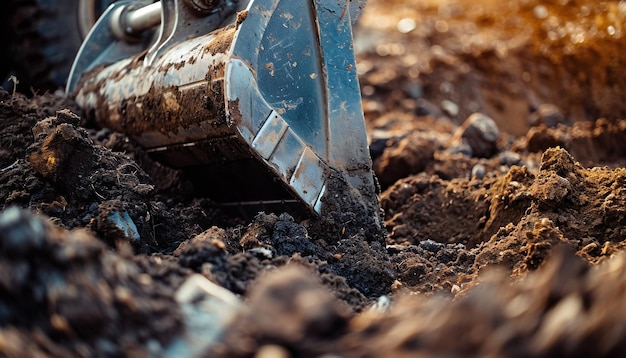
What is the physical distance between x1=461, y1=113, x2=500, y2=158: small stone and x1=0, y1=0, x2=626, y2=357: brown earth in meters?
0.02

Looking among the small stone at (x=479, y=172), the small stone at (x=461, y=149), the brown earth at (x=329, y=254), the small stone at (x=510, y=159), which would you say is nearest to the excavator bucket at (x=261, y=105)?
the brown earth at (x=329, y=254)

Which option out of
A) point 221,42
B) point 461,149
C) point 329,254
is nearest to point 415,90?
point 461,149

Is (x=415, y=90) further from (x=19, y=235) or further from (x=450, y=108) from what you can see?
(x=19, y=235)

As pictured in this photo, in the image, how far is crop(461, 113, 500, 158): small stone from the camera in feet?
15.8

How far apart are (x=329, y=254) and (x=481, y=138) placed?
8.94ft

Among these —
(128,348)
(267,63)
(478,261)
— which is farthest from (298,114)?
(128,348)

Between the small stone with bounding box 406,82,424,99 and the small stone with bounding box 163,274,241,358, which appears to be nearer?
the small stone with bounding box 163,274,241,358

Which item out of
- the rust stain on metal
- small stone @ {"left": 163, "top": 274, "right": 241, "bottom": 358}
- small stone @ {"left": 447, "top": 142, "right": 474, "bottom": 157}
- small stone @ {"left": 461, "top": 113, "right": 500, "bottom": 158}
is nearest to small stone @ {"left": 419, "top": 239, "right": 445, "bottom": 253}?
the rust stain on metal

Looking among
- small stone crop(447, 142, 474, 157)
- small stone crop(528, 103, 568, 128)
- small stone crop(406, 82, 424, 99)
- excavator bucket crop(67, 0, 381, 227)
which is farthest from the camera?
small stone crop(406, 82, 424, 99)

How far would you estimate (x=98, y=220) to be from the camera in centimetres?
221

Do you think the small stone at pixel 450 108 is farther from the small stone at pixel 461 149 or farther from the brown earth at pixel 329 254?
the small stone at pixel 461 149

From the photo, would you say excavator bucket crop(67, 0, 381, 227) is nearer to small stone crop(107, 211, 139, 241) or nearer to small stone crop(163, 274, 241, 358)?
small stone crop(107, 211, 139, 241)

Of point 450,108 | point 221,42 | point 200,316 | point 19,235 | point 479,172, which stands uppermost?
point 221,42

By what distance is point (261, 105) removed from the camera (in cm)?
253
